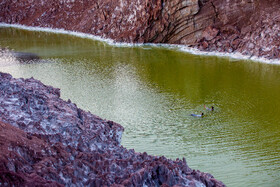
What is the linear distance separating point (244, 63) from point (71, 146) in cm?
2952

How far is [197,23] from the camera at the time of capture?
1828 inches

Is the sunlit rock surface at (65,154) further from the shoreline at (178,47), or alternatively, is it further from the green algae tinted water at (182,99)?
the shoreline at (178,47)

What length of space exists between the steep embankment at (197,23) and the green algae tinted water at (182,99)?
3.06m

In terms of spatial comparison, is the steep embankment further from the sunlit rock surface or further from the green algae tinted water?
the sunlit rock surface

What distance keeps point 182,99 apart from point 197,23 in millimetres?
21829

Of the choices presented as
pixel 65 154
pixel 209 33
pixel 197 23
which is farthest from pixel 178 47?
pixel 65 154

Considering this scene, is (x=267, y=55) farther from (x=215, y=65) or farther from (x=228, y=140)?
(x=228, y=140)

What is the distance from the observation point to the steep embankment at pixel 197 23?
4141cm

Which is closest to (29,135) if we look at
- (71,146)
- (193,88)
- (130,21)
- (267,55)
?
(71,146)

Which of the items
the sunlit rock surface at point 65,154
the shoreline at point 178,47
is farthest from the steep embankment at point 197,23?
the sunlit rock surface at point 65,154

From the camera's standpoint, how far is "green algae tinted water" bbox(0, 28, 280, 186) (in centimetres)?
1873

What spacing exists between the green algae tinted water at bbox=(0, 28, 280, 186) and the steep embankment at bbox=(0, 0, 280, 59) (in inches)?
120

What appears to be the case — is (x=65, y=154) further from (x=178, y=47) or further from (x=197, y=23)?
(x=197, y=23)

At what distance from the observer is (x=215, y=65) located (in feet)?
127
